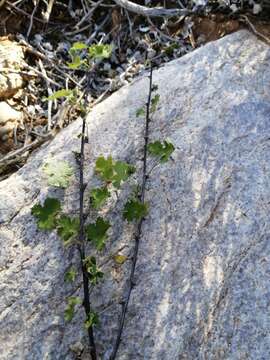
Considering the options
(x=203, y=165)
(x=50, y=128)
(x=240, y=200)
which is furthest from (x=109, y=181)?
(x=50, y=128)

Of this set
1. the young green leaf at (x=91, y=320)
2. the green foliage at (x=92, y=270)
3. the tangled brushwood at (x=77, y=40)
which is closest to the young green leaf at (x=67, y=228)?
the green foliage at (x=92, y=270)

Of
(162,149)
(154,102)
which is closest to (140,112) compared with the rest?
(154,102)

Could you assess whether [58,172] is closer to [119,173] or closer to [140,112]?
[119,173]

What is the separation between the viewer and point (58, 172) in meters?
2.35

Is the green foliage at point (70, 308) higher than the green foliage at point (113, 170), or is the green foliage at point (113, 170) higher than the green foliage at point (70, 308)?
the green foliage at point (113, 170)

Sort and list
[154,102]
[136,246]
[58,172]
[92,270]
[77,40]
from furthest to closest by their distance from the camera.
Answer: [77,40] < [154,102] < [58,172] < [136,246] < [92,270]

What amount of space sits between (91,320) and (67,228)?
0.37m

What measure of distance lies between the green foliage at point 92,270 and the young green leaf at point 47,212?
0.77ft

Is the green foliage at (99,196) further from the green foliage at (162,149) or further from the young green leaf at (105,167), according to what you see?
the green foliage at (162,149)

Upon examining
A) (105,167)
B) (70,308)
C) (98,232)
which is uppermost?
(105,167)

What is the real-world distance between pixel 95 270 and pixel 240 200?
2.01 feet

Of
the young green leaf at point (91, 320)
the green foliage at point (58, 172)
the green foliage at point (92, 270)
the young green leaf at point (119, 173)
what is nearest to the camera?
the young green leaf at point (91, 320)

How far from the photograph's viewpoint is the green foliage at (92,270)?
76.8 inches

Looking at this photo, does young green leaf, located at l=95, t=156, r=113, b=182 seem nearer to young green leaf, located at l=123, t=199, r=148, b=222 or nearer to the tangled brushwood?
young green leaf, located at l=123, t=199, r=148, b=222
